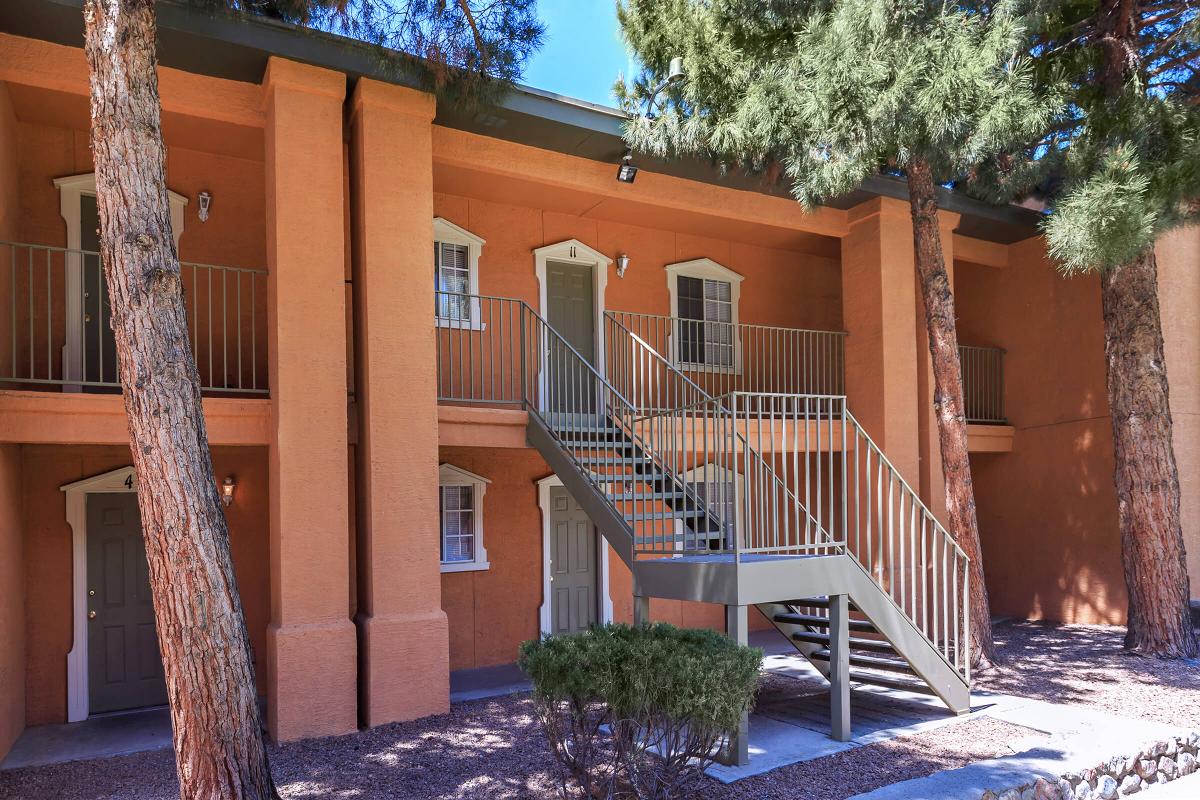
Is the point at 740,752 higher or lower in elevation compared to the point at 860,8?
lower

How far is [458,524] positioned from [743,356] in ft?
16.1

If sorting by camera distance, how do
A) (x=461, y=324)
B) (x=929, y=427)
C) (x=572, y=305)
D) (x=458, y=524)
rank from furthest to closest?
(x=929, y=427) < (x=572, y=305) < (x=458, y=524) < (x=461, y=324)

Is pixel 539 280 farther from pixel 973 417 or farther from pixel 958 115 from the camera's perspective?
pixel 973 417

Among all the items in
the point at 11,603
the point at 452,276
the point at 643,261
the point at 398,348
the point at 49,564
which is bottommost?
the point at 11,603

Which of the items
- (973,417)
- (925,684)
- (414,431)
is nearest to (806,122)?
(414,431)

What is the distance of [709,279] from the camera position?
12.8 m

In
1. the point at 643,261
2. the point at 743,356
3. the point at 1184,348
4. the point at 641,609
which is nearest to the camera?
the point at 641,609

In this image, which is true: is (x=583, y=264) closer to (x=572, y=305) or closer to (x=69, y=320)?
(x=572, y=305)

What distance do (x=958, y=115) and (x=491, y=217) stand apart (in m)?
5.60

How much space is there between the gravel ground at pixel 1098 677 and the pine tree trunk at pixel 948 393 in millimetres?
564

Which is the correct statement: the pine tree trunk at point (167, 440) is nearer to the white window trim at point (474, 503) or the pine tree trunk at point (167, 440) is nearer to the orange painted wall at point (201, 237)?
the orange painted wall at point (201, 237)

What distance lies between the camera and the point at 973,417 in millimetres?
13695

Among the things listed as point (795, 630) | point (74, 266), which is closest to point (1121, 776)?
point (795, 630)

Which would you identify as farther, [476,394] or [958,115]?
[476,394]
